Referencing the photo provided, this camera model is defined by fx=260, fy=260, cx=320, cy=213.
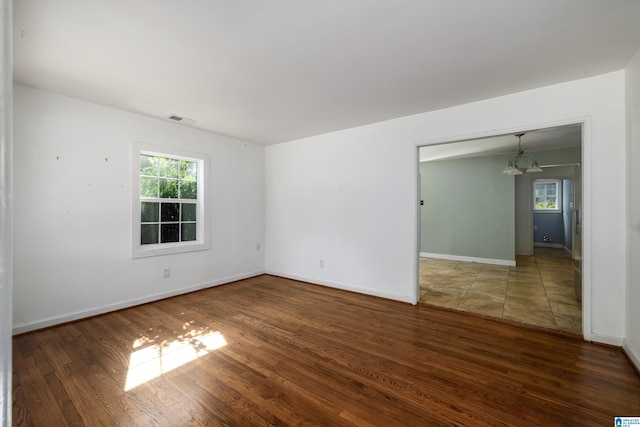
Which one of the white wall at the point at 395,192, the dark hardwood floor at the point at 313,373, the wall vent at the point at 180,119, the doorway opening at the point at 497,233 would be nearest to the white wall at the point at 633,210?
the white wall at the point at 395,192

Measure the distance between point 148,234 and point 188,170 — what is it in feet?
3.84

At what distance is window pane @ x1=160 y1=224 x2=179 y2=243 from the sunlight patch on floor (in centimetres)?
172

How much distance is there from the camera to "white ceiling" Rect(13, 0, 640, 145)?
67.1 inches

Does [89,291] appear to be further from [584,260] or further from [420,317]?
[584,260]

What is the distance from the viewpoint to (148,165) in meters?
3.79

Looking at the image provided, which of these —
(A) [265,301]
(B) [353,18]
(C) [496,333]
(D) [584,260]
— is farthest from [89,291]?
(D) [584,260]

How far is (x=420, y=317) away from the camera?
317 cm

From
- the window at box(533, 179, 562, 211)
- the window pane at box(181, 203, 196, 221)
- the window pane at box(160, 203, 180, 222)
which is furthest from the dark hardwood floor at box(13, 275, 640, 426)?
the window at box(533, 179, 562, 211)

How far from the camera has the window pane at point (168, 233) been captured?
156 inches

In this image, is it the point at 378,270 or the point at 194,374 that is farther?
the point at 378,270

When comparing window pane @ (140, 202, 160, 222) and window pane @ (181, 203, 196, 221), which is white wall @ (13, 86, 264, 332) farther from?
window pane @ (181, 203, 196, 221)

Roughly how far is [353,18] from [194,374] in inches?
115

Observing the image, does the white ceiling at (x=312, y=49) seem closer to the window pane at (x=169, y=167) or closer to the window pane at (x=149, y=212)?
the window pane at (x=169, y=167)

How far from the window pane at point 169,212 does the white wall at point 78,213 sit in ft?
1.71
